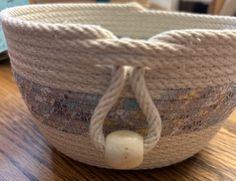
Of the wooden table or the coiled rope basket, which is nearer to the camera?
the coiled rope basket

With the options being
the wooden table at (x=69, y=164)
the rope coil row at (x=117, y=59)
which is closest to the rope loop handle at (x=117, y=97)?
the rope coil row at (x=117, y=59)

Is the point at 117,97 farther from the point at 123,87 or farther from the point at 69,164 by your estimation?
the point at 69,164

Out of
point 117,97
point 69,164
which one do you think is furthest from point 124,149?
point 69,164

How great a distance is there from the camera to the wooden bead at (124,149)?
11.0 inches

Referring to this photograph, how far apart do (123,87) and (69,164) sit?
0.53ft

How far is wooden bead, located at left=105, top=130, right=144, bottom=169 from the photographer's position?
280 mm

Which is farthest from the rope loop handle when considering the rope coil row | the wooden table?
the wooden table

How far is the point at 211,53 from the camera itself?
30cm

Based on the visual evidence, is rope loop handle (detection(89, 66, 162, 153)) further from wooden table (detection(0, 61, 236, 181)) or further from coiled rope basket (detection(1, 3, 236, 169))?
wooden table (detection(0, 61, 236, 181))

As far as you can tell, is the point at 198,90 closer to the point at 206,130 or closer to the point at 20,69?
the point at 206,130

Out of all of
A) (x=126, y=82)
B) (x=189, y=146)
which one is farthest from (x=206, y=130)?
(x=126, y=82)

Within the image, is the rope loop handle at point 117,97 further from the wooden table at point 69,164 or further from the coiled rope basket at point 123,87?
the wooden table at point 69,164

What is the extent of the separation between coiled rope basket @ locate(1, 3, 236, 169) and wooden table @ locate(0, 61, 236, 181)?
19 mm

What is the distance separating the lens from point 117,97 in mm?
288
